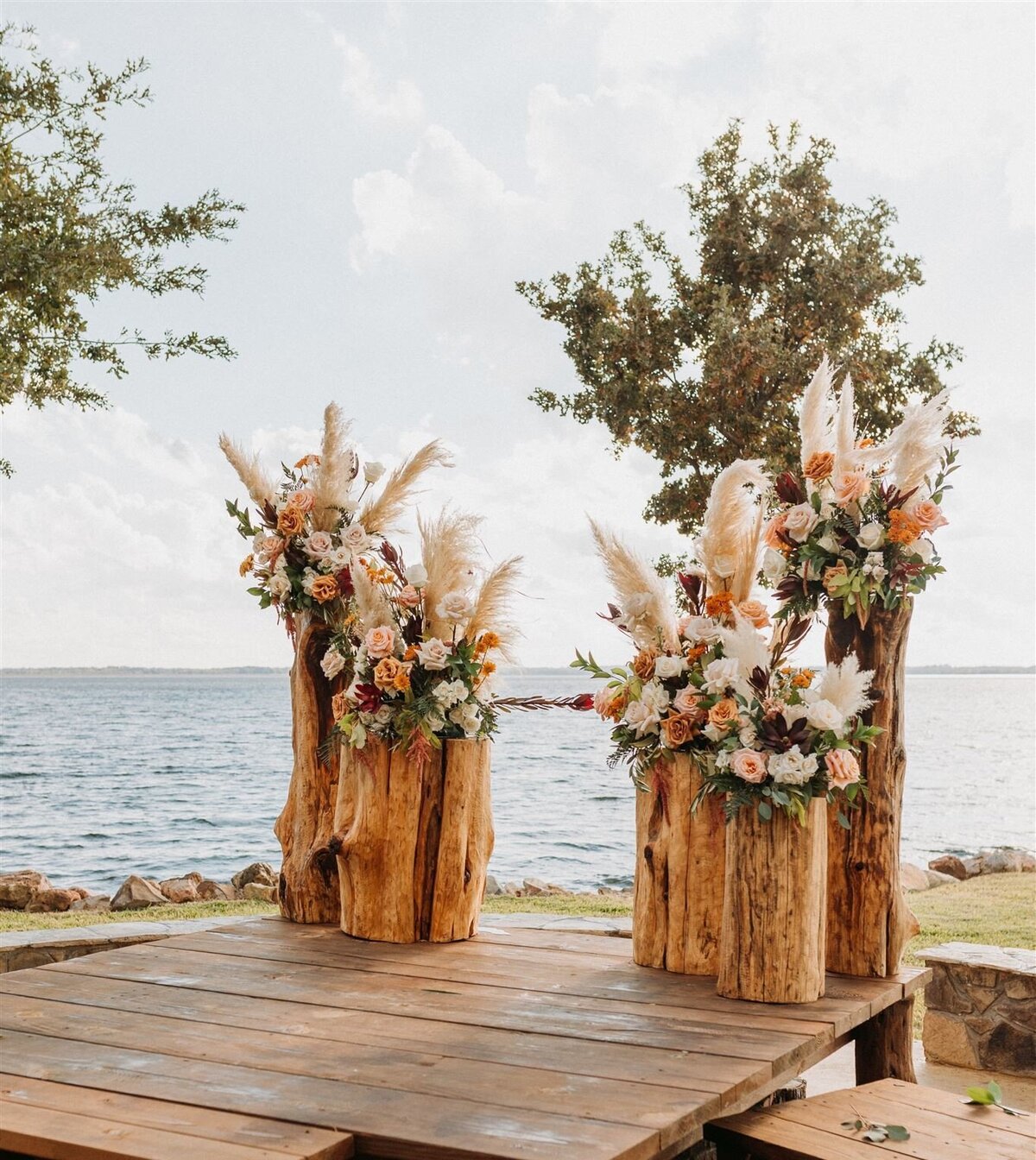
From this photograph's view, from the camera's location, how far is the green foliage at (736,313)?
11469 mm

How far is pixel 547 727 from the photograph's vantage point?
59.2 m

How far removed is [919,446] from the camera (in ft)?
10.8

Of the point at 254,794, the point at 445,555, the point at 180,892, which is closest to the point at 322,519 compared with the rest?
the point at 445,555

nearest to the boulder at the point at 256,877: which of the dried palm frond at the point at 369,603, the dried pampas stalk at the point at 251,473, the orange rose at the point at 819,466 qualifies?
the dried pampas stalk at the point at 251,473

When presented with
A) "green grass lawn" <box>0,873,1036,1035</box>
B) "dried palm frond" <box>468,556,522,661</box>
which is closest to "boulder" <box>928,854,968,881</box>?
"green grass lawn" <box>0,873,1036,1035</box>

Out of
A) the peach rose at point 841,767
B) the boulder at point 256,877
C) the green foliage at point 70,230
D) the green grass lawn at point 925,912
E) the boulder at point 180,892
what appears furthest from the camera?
the boulder at point 256,877

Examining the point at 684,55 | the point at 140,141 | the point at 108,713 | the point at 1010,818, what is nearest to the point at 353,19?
the point at 684,55

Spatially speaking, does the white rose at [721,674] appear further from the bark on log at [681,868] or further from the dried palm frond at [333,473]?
the dried palm frond at [333,473]

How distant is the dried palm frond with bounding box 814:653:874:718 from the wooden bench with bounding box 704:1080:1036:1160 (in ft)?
3.15

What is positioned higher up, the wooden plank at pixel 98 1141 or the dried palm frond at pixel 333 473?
the dried palm frond at pixel 333 473

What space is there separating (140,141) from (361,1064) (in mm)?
9861

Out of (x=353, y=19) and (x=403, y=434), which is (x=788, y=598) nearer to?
(x=353, y=19)

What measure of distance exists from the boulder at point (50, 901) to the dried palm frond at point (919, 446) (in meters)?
9.01

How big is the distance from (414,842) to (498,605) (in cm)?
87
